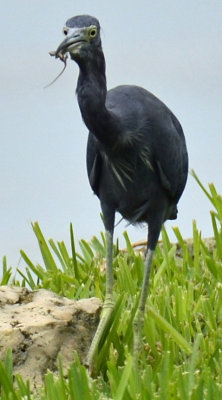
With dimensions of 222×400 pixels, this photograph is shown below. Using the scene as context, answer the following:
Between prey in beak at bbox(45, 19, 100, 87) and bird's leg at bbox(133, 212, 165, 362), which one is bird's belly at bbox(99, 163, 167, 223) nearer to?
bird's leg at bbox(133, 212, 165, 362)

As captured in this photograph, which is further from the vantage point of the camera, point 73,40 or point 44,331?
point 44,331

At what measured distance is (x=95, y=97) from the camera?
4566 mm

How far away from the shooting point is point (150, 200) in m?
4.96

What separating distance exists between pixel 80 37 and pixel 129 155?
2.08ft

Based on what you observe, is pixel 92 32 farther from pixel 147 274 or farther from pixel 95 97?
pixel 147 274

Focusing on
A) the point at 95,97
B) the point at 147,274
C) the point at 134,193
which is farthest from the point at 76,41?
the point at 147,274

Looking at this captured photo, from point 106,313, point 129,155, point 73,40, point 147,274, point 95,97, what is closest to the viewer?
point 73,40

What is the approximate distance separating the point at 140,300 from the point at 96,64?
46.0 inches

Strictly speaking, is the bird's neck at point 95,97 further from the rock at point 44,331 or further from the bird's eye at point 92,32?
the rock at point 44,331

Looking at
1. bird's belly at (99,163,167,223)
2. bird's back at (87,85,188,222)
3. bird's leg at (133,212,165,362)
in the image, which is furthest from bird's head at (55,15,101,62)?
bird's leg at (133,212,165,362)

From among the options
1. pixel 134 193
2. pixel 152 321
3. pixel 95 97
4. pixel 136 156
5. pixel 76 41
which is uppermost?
pixel 76 41

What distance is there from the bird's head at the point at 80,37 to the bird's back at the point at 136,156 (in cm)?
41

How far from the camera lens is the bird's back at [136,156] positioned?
15.8ft

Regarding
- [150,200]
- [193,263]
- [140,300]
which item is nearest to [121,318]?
[140,300]
